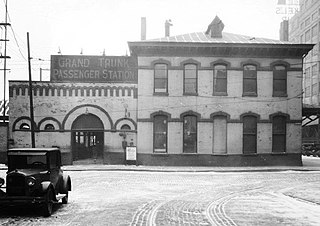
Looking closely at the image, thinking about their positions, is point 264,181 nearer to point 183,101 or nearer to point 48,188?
point 183,101

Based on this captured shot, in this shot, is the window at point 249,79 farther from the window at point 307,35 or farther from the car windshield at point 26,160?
the window at point 307,35

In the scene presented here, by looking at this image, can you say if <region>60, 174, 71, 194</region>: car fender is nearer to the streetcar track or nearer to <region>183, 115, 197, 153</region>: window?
the streetcar track

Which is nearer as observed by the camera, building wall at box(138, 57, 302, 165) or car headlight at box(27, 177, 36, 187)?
car headlight at box(27, 177, 36, 187)

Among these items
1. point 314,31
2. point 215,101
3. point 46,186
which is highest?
point 314,31

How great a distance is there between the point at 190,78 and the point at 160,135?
4380 millimetres

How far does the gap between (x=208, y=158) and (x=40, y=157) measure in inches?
652

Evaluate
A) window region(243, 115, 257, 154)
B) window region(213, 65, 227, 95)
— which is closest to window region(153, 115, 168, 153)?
window region(213, 65, 227, 95)

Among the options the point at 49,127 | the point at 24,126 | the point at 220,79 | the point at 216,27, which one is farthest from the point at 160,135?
the point at 24,126

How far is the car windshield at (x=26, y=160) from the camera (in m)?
11.4

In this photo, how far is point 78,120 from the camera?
2725 centimetres

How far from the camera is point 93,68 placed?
92.4ft

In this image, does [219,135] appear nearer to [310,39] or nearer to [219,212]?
[219,212]

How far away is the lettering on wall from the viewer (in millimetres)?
27859

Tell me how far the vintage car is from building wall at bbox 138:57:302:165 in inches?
568
